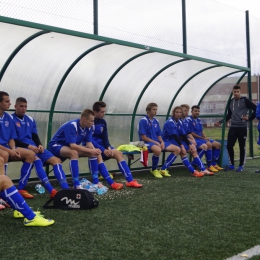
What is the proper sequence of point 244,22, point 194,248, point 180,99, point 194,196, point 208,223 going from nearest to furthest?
1. point 194,248
2. point 208,223
3. point 194,196
4. point 180,99
5. point 244,22

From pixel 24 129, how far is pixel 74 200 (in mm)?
1830

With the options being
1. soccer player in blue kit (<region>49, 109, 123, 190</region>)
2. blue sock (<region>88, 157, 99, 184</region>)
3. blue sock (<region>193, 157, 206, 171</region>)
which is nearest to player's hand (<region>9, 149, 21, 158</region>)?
soccer player in blue kit (<region>49, 109, 123, 190</region>)

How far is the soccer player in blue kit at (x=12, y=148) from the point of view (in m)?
5.57

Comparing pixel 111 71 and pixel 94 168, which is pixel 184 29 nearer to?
pixel 111 71

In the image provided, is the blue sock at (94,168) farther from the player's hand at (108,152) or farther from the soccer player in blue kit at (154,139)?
the soccer player in blue kit at (154,139)

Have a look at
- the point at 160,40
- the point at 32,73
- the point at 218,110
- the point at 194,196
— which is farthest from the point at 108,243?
→ the point at 218,110

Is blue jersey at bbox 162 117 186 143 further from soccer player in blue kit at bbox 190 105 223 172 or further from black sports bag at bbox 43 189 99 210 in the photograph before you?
black sports bag at bbox 43 189 99 210

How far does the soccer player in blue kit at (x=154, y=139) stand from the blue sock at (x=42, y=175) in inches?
111

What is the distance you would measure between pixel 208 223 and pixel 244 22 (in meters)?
9.08

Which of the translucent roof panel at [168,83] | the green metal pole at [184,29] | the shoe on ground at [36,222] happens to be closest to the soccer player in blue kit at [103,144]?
the translucent roof panel at [168,83]

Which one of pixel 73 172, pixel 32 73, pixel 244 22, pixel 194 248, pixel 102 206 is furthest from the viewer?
pixel 244 22

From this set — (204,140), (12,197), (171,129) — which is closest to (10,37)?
(12,197)

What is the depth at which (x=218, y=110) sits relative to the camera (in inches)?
412

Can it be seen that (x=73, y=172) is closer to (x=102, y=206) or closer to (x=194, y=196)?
(x=102, y=206)
